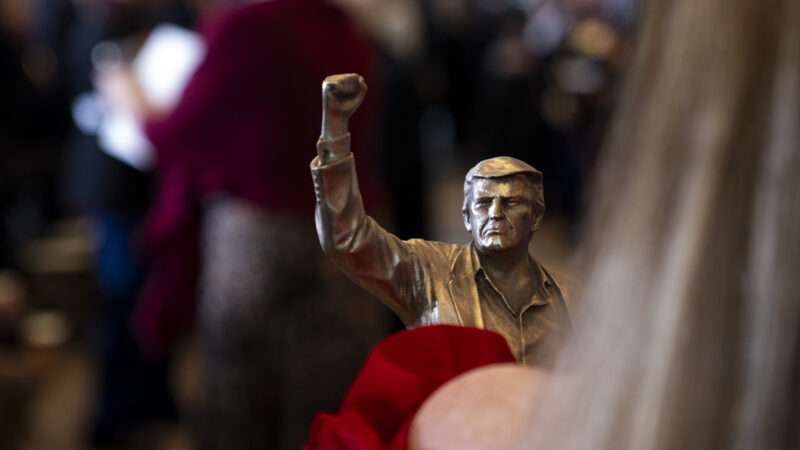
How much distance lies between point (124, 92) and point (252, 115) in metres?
0.54

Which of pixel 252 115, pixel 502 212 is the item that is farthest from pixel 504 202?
pixel 252 115

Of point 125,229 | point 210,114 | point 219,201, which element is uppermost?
point 210,114

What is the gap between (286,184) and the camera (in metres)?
2.33

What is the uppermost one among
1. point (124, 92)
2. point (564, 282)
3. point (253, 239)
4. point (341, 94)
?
point (341, 94)

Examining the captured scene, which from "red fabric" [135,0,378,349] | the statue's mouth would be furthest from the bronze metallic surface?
"red fabric" [135,0,378,349]

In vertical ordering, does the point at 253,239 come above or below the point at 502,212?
below

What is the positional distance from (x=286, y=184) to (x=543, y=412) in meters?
1.76

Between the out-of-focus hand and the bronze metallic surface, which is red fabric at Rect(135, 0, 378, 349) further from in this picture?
the bronze metallic surface

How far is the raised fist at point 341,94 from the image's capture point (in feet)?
2.55

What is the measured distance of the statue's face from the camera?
2.72ft

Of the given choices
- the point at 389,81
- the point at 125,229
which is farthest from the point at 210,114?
the point at 389,81

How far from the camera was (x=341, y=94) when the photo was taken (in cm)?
78

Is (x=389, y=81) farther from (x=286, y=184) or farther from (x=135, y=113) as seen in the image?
(x=286, y=184)

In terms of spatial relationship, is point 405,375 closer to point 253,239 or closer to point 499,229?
point 499,229
